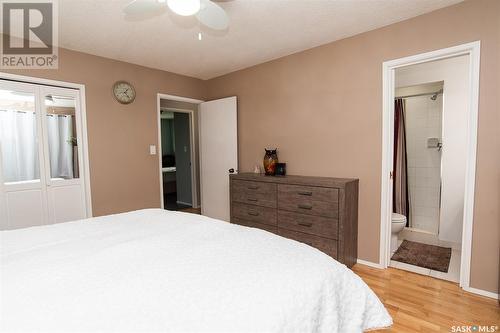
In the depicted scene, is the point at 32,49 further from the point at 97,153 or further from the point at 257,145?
the point at 257,145

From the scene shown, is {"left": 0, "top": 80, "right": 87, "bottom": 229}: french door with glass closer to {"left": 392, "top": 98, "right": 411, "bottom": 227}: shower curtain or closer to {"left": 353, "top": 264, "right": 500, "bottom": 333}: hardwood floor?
{"left": 353, "top": 264, "right": 500, "bottom": 333}: hardwood floor

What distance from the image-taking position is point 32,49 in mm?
2682

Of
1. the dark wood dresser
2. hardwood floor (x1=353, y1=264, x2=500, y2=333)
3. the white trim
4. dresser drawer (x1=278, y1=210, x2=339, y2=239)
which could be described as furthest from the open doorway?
hardwood floor (x1=353, y1=264, x2=500, y2=333)

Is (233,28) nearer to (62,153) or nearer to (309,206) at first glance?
(309,206)

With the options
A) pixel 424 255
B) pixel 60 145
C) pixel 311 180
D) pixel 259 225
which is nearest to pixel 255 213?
pixel 259 225

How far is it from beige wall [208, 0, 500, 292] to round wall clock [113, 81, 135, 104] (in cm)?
135

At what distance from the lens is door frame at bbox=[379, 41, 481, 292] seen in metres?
2.06

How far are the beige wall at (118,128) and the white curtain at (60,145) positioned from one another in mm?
205

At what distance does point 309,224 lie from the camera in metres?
2.64

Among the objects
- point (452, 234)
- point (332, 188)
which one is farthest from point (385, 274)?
point (452, 234)

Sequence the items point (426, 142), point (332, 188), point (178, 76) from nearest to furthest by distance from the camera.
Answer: point (332, 188) < point (426, 142) < point (178, 76)

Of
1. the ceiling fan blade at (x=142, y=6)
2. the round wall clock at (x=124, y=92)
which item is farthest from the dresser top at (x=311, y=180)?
the ceiling fan blade at (x=142, y=6)

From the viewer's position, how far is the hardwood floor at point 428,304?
70.1 inches

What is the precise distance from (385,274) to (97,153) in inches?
134
